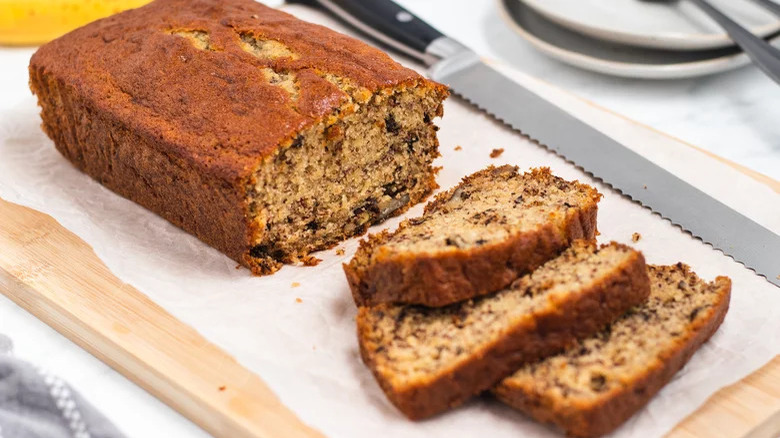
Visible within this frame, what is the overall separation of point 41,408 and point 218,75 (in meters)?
1.66

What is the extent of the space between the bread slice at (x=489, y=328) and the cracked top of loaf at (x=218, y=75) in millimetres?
955

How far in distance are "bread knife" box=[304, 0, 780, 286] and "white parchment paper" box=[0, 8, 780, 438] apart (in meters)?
0.07

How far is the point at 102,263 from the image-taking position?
402cm

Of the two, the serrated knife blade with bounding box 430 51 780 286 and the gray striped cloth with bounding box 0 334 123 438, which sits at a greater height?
the serrated knife blade with bounding box 430 51 780 286

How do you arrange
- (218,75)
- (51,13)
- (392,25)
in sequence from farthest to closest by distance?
(51,13), (392,25), (218,75)

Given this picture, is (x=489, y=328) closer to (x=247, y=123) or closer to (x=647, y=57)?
(x=247, y=123)

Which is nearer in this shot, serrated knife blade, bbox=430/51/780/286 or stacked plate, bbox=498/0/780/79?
serrated knife blade, bbox=430/51/780/286

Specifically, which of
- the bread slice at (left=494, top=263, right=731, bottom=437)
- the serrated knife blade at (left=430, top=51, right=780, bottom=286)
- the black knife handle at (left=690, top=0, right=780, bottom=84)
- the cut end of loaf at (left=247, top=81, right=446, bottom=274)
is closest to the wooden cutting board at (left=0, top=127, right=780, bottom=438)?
the bread slice at (left=494, top=263, right=731, bottom=437)

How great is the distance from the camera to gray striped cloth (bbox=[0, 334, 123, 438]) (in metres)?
3.36

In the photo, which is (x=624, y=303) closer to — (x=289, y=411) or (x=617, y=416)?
(x=617, y=416)

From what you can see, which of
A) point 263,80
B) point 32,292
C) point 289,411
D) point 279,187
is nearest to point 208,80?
point 263,80

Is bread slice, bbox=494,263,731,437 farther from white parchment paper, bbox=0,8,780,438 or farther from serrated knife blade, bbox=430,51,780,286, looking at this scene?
serrated knife blade, bbox=430,51,780,286

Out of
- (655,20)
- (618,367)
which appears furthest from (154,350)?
(655,20)

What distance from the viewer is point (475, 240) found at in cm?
346
